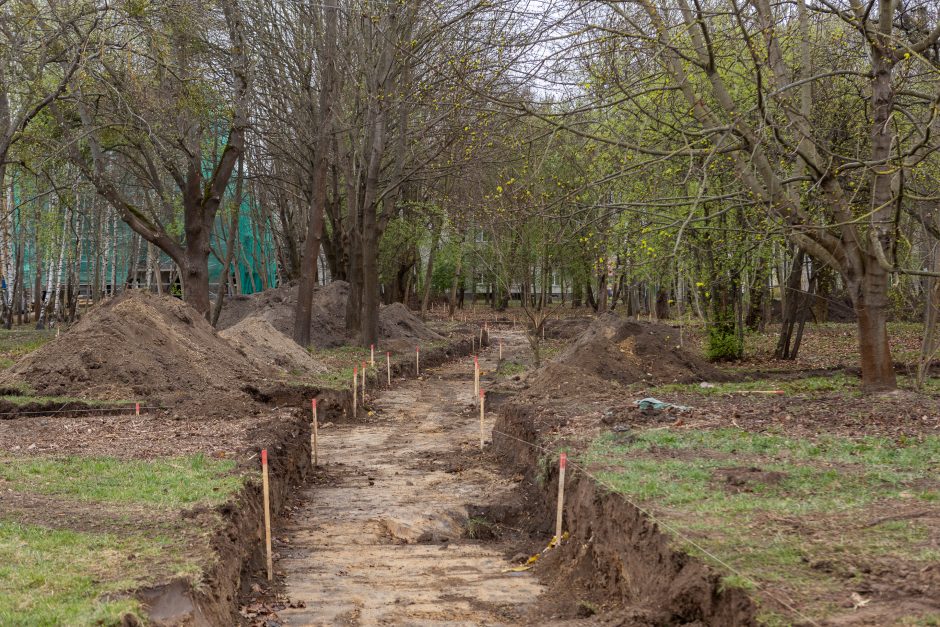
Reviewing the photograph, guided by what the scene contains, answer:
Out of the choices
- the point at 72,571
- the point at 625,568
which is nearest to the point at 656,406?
the point at 625,568

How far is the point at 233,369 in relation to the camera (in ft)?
62.0

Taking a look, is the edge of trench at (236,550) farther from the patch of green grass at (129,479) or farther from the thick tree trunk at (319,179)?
the thick tree trunk at (319,179)

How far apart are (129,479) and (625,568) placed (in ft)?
16.2

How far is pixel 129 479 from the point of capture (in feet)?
30.6

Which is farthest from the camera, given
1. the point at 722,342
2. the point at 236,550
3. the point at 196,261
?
the point at 196,261

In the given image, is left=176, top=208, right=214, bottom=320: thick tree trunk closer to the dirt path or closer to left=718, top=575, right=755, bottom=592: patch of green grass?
the dirt path

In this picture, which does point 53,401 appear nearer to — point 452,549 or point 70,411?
point 70,411

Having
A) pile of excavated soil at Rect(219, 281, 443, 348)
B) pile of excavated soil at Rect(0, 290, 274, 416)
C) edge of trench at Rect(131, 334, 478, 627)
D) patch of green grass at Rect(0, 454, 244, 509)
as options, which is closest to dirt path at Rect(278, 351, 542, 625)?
edge of trench at Rect(131, 334, 478, 627)

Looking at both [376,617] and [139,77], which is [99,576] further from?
[139,77]

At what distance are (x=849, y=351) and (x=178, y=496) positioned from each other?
70.3 ft

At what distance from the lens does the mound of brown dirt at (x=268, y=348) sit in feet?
69.6

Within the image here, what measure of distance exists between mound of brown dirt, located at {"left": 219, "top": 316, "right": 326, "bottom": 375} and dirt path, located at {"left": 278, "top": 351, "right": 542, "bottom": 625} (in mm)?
4296

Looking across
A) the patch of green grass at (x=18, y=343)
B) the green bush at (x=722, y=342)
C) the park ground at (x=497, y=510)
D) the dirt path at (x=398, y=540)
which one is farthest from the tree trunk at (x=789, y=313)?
the patch of green grass at (x=18, y=343)

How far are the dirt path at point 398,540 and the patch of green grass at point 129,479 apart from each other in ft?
3.29
